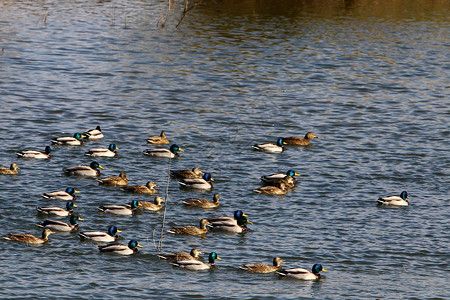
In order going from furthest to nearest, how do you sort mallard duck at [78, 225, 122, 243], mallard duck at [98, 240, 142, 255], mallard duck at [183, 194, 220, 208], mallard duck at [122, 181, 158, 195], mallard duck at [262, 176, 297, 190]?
mallard duck at [262, 176, 297, 190]
mallard duck at [122, 181, 158, 195]
mallard duck at [183, 194, 220, 208]
mallard duck at [78, 225, 122, 243]
mallard duck at [98, 240, 142, 255]

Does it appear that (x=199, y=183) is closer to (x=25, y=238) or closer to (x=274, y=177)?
(x=274, y=177)

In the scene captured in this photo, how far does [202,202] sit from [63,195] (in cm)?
446

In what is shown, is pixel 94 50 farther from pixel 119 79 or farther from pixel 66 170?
pixel 66 170

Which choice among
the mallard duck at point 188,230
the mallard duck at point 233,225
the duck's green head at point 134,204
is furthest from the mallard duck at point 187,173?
the mallard duck at point 188,230

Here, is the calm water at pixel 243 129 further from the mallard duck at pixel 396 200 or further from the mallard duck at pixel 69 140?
the mallard duck at pixel 69 140

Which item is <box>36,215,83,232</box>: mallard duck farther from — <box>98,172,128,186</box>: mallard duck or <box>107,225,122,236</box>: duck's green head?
<box>98,172,128,186</box>: mallard duck

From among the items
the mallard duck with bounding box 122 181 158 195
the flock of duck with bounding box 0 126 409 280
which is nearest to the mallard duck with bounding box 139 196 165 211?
the flock of duck with bounding box 0 126 409 280

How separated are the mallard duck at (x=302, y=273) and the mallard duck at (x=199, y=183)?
293 inches

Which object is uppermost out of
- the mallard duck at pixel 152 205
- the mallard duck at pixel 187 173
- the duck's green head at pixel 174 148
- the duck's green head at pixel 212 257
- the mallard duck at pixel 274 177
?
the duck's green head at pixel 174 148

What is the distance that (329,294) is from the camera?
24312mm

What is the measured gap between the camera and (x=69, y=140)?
3578 cm

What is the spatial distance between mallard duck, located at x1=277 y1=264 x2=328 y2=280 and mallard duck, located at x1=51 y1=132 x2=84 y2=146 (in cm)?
1352

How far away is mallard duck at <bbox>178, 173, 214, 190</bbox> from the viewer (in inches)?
1256

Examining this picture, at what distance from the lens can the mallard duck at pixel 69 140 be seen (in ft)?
117
